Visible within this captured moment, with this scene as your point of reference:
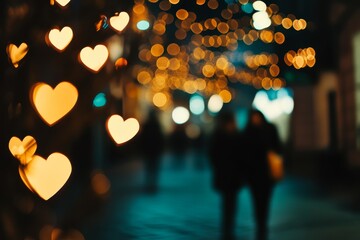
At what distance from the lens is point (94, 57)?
340 cm

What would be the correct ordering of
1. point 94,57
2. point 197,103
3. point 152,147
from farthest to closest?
point 197,103 → point 152,147 → point 94,57

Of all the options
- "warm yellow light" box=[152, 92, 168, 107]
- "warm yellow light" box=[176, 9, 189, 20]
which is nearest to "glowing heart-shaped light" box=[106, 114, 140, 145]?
"warm yellow light" box=[176, 9, 189, 20]

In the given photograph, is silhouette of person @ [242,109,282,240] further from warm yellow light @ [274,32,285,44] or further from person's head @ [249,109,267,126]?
warm yellow light @ [274,32,285,44]

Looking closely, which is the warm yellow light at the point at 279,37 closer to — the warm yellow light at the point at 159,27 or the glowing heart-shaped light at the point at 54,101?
the warm yellow light at the point at 159,27

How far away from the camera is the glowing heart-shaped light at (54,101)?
3203mm

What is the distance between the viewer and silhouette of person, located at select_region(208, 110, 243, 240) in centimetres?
866

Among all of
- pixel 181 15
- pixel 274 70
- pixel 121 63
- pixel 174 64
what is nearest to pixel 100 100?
pixel 121 63

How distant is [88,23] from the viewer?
3.30m

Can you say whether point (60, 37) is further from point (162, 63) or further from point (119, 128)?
point (162, 63)

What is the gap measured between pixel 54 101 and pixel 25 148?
0.86 feet

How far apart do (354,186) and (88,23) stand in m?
12.1

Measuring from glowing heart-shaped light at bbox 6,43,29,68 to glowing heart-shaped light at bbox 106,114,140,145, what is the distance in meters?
0.57

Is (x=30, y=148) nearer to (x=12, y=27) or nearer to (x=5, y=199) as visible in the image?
(x=5, y=199)

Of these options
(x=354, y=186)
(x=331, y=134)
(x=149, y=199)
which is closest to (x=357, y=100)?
(x=354, y=186)
